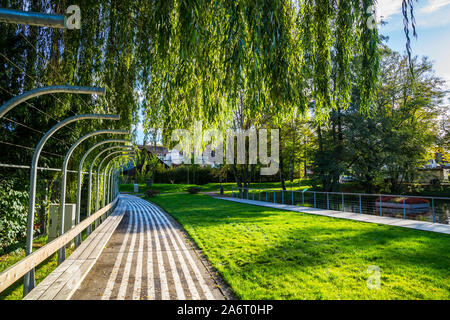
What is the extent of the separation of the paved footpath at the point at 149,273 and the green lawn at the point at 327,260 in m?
0.40

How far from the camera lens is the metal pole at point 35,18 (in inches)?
66.5

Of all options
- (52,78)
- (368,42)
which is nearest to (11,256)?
(52,78)

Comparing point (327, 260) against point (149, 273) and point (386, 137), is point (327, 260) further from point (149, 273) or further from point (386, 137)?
point (386, 137)

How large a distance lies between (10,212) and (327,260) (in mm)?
6542

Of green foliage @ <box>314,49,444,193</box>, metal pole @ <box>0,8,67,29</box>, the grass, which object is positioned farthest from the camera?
the grass

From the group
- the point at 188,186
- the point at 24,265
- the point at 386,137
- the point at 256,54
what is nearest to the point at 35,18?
the point at 256,54

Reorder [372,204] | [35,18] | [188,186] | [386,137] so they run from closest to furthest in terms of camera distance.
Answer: [35,18] → [372,204] → [386,137] → [188,186]

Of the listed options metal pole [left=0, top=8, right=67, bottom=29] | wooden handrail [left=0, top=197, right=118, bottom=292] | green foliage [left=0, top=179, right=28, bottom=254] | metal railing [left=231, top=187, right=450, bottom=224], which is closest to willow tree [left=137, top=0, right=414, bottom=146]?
metal pole [left=0, top=8, right=67, bottom=29]

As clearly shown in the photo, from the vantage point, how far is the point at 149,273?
4699 mm

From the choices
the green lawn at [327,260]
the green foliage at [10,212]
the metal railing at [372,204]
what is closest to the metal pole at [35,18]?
the green lawn at [327,260]

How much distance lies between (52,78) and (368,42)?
14.8 ft

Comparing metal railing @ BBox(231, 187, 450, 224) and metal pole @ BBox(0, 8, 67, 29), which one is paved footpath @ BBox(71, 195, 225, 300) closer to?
metal pole @ BBox(0, 8, 67, 29)

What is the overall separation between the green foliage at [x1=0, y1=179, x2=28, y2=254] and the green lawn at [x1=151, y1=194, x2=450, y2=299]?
405 cm

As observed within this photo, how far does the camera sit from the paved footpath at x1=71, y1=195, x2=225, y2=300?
3.86 m
